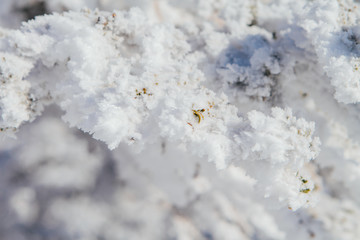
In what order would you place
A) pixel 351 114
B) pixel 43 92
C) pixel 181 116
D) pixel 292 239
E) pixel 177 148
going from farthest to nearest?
1. pixel 292 239
2. pixel 177 148
3. pixel 351 114
4. pixel 43 92
5. pixel 181 116

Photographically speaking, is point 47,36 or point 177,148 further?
point 177,148

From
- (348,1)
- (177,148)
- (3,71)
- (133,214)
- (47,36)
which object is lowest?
(133,214)

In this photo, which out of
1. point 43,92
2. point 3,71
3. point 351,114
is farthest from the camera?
point 351,114

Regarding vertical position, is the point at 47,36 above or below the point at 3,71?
above

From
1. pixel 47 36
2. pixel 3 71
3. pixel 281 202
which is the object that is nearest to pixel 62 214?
pixel 3 71

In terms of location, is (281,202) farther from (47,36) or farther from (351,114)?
(47,36)

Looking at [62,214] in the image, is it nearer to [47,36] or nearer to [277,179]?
[47,36]
